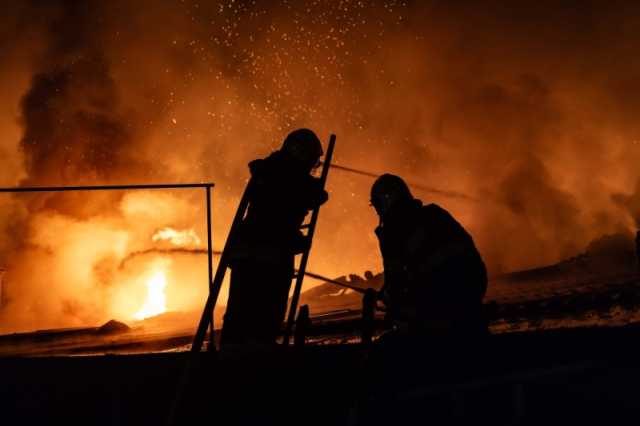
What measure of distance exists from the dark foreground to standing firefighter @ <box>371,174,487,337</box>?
40 cm

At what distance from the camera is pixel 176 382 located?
3697 millimetres

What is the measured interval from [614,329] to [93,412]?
13.1 ft

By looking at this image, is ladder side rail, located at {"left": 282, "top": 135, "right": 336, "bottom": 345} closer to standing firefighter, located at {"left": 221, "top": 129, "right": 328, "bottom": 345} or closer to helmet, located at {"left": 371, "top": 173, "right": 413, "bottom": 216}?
standing firefighter, located at {"left": 221, "top": 129, "right": 328, "bottom": 345}

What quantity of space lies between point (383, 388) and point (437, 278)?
1.06 m

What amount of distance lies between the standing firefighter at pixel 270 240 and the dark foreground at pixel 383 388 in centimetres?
34

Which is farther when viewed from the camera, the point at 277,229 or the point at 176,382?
the point at 277,229

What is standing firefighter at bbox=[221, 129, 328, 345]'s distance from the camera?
3701mm

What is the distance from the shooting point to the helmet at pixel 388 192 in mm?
4305

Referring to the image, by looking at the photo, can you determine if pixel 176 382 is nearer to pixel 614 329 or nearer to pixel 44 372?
pixel 44 372

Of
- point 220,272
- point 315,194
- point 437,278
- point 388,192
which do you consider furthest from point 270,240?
point 437,278

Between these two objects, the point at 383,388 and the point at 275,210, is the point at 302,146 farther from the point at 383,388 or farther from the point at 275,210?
the point at 383,388

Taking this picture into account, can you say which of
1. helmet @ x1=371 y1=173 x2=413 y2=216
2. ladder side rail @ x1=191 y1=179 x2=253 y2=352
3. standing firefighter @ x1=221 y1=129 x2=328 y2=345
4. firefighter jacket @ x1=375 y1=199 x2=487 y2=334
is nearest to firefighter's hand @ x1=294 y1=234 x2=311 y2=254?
standing firefighter @ x1=221 y1=129 x2=328 y2=345

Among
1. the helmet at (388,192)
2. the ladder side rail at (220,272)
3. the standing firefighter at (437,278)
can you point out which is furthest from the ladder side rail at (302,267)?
the standing firefighter at (437,278)

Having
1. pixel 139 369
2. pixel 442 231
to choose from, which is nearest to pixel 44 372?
pixel 139 369
